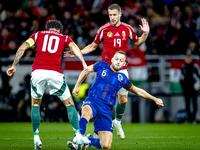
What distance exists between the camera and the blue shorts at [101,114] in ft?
19.7

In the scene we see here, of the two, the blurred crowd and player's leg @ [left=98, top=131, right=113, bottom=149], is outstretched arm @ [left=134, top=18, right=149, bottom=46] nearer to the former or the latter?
player's leg @ [left=98, top=131, right=113, bottom=149]

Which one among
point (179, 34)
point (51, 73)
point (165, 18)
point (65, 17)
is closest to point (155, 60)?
point (179, 34)

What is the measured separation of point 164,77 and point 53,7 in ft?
19.0

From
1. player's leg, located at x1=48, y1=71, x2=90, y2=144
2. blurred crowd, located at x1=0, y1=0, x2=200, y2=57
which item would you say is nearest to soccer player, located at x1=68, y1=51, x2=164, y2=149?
player's leg, located at x1=48, y1=71, x2=90, y2=144

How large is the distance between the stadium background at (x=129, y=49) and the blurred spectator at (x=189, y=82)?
0.21m

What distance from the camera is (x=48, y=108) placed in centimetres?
1313

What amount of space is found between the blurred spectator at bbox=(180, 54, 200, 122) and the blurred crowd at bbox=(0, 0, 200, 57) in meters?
1.12

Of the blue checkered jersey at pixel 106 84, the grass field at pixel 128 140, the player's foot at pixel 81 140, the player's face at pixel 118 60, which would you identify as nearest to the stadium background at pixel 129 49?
the grass field at pixel 128 140

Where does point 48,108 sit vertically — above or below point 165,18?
below

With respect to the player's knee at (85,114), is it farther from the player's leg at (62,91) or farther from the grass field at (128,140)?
the grass field at (128,140)

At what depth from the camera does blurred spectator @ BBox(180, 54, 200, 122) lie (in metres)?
13.0

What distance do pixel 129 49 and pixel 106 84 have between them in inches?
273

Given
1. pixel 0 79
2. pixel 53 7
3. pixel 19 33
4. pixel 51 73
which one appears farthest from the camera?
pixel 53 7

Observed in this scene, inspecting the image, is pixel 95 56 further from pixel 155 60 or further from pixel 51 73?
pixel 51 73
